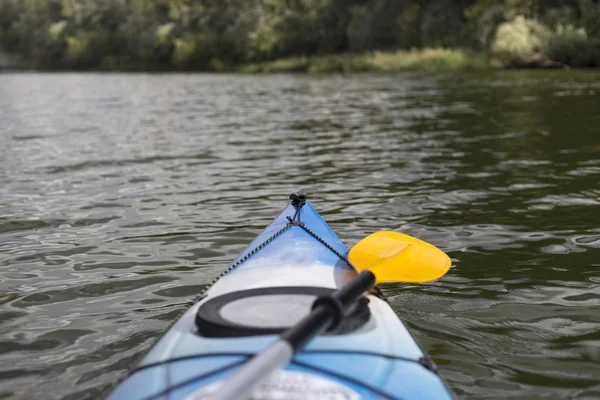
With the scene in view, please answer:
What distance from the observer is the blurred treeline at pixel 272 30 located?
31.8 metres

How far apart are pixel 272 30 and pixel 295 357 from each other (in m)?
56.5

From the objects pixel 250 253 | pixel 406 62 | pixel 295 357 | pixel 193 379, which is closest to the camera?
pixel 193 379

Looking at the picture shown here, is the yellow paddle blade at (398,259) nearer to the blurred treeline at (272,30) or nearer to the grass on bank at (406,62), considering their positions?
the blurred treeline at (272,30)

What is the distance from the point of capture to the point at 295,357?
2336 millimetres

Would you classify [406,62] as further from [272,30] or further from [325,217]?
[325,217]

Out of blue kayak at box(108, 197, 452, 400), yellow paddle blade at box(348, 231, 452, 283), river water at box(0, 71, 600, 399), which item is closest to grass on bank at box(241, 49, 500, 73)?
river water at box(0, 71, 600, 399)

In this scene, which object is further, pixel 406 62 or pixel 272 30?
pixel 272 30

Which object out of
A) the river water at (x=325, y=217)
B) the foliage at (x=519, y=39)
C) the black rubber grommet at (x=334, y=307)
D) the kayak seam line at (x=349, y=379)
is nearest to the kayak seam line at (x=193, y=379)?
the kayak seam line at (x=349, y=379)

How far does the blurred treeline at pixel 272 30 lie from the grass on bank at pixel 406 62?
141 centimetres

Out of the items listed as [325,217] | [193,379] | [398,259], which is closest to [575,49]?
[325,217]

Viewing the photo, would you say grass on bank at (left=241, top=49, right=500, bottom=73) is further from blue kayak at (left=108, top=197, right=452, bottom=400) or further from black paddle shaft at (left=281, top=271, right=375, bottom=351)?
black paddle shaft at (left=281, top=271, right=375, bottom=351)

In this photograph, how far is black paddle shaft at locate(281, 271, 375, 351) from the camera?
2.22 metres

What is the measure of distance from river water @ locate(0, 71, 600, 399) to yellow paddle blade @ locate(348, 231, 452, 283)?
31 cm

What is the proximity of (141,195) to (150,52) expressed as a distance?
→ 213 feet
